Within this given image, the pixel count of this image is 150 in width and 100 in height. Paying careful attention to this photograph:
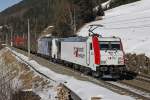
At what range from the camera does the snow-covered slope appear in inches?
1691

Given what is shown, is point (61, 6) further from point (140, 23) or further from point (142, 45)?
point (142, 45)

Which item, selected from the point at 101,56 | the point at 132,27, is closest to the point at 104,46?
the point at 101,56

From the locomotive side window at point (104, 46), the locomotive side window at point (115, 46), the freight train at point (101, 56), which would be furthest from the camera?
the locomotive side window at point (115, 46)

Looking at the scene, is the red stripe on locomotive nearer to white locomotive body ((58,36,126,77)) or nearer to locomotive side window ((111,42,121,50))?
white locomotive body ((58,36,126,77))

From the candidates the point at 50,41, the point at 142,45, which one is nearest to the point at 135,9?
the point at 50,41

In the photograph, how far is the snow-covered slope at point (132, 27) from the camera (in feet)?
141

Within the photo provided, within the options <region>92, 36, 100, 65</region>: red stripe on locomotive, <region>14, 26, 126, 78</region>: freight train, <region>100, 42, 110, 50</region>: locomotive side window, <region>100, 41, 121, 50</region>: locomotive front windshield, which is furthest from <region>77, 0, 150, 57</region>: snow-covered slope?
<region>92, 36, 100, 65</region>: red stripe on locomotive

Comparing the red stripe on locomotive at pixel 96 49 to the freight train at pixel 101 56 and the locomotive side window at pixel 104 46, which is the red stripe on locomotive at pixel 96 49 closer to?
the freight train at pixel 101 56

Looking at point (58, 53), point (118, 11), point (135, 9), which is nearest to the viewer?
point (58, 53)

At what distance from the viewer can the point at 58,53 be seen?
51219 mm

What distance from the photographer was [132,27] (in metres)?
58.7

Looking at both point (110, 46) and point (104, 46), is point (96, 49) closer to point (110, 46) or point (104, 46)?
point (104, 46)

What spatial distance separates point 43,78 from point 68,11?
6238 centimetres

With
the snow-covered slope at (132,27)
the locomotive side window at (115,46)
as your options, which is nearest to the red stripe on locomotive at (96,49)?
the locomotive side window at (115,46)
